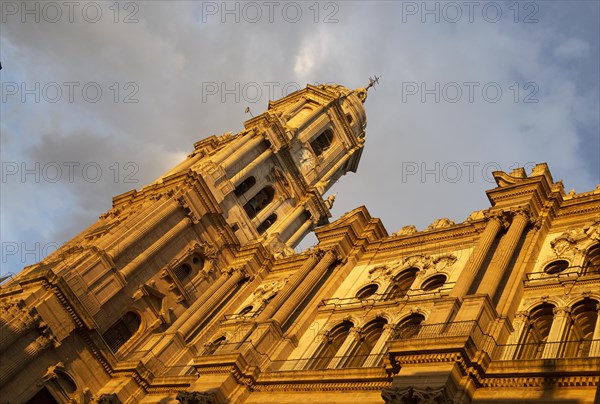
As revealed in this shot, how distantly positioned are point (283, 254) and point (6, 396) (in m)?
16.8

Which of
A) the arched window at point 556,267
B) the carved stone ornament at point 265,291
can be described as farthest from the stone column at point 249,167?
the arched window at point 556,267

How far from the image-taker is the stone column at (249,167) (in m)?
39.6

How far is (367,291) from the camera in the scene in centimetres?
2781

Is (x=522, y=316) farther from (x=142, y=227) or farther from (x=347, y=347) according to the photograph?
(x=142, y=227)

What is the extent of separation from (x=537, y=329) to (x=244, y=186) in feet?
78.6

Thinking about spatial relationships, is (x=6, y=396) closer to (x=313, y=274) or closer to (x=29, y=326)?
(x=29, y=326)

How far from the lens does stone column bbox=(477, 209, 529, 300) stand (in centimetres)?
2133

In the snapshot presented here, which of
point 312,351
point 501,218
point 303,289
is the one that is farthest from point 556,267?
point 303,289

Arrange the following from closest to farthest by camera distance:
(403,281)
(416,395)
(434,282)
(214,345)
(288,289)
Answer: (416,395) → (434,282) → (403,281) → (288,289) → (214,345)

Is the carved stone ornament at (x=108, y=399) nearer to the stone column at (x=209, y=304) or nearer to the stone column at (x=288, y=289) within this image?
the stone column at (x=209, y=304)

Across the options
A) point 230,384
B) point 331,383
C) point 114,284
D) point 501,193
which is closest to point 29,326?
point 114,284

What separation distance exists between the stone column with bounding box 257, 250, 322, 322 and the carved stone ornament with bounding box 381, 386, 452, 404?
10245 mm

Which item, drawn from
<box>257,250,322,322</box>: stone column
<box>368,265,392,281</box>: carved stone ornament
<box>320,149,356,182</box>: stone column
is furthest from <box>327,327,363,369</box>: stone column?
<box>320,149,356,182</box>: stone column

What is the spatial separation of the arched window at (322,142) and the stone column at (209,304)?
584 inches
